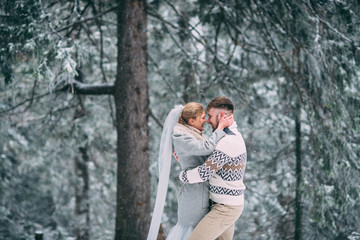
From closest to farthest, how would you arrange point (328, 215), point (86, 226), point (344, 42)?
point (344, 42), point (328, 215), point (86, 226)

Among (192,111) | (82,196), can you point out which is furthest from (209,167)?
(82,196)

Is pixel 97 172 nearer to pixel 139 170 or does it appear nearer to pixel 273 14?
pixel 139 170

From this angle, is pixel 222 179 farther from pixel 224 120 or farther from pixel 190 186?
pixel 224 120

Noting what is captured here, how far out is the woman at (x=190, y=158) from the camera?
3.11 metres

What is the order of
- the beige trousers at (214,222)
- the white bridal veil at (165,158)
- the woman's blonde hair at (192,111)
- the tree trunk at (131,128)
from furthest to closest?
1. the tree trunk at (131,128)
2. the white bridal veil at (165,158)
3. the woman's blonde hair at (192,111)
4. the beige trousers at (214,222)

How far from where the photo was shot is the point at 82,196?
10227mm

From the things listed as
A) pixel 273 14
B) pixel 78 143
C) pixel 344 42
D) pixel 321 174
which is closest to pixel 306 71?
pixel 344 42

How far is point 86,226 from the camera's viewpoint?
32.1 ft

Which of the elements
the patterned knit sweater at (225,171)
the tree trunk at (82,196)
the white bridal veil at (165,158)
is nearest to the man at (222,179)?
the patterned knit sweater at (225,171)

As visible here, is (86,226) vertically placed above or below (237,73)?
below

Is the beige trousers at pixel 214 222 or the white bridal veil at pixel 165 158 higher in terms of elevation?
the white bridal veil at pixel 165 158

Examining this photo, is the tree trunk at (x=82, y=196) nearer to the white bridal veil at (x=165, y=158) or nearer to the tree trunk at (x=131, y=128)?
the tree trunk at (x=131, y=128)

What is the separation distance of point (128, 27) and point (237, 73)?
3.88 metres

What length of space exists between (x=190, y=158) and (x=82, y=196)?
7.86 m
